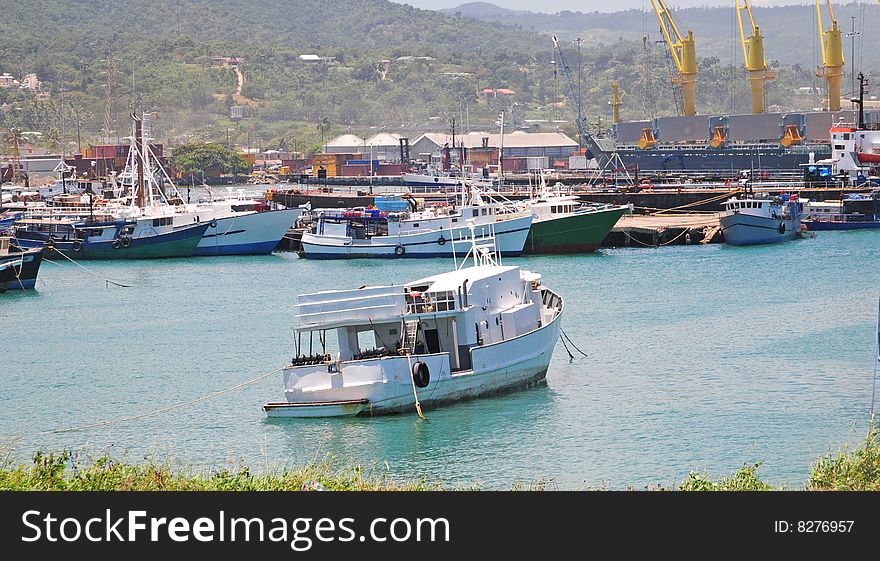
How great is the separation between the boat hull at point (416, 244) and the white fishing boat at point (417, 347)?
2513 cm

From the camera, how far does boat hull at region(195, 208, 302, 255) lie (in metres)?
55.9

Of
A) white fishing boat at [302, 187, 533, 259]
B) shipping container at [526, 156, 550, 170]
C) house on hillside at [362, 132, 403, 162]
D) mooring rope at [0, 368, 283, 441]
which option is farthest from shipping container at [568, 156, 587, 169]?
mooring rope at [0, 368, 283, 441]

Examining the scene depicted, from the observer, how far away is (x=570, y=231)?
170ft

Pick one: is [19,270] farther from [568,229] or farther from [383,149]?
[383,149]

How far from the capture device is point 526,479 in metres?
18.4

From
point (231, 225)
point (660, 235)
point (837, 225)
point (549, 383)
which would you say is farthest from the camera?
point (837, 225)

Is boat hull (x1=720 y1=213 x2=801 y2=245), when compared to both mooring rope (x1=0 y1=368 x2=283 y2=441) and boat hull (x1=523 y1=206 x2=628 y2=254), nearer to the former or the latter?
boat hull (x1=523 y1=206 x2=628 y2=254)

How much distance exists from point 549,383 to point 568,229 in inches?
1061

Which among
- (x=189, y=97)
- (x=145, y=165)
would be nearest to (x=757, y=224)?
(x=145, y=165)

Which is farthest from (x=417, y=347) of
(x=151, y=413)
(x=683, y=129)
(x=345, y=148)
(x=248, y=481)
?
(x=345, y=148)

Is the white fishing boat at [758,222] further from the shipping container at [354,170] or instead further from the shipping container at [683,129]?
the shipping container at [354,170]

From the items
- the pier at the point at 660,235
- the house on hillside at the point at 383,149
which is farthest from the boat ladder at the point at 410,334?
the house on hillside at the point at 383,149

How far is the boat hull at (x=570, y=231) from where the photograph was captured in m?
51.7

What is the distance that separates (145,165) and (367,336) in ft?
90.0
